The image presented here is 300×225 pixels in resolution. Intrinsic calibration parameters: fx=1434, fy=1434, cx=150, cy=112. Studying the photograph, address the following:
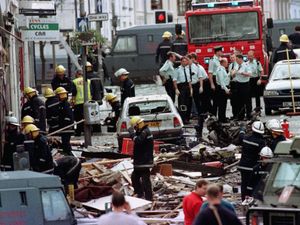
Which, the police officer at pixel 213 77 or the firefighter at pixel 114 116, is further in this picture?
the police officer at pixel 213 77

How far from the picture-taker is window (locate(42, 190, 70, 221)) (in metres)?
17.3

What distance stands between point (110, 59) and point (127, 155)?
111 ft

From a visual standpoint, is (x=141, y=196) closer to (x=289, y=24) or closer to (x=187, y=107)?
(x=187, y=107)

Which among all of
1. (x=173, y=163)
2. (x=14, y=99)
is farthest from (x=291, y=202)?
(x=14, y=99)

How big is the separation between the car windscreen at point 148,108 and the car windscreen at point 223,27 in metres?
13.6

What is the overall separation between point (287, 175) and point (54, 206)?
2924 millimetres

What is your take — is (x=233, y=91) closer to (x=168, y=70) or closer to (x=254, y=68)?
(x=254, y=68)

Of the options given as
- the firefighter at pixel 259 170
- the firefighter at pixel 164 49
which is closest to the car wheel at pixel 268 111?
the firefighter at pixel 164 49

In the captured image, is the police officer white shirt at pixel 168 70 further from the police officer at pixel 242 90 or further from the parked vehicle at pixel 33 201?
the parked vehicle at pixel 33 201

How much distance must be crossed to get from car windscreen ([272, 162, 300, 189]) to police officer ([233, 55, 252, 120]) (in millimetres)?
17340

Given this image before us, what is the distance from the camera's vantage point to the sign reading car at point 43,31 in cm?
3234

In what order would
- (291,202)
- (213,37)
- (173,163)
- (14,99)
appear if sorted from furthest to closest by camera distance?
(213,37)
(14,99)
(173,163)
(291,202)

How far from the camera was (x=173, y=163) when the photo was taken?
86.6ft

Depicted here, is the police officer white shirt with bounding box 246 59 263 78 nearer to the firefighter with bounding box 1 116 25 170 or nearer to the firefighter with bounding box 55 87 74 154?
the firefighter with bounding box 55 87 74 154
